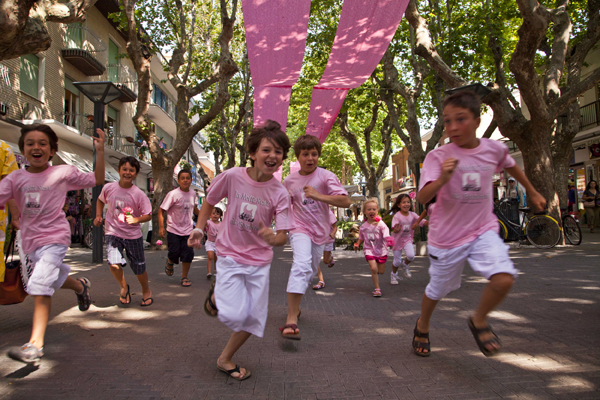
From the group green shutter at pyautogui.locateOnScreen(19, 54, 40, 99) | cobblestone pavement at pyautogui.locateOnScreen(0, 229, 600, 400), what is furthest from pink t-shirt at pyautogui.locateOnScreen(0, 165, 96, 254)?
green shutter at pyautogui.locateOnScreen(19, 54, 40, 99)

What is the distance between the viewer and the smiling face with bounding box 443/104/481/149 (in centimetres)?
344

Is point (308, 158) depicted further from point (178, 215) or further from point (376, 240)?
point (178, 215)

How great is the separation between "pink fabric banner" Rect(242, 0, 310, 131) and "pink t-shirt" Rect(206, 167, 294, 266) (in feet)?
18.9

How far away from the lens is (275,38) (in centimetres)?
927

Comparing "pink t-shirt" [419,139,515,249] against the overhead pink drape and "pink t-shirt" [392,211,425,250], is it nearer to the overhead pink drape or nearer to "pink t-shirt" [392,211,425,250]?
"pink t-shirt" [392,211,425,250]

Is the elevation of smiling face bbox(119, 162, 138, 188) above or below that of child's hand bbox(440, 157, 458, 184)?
above

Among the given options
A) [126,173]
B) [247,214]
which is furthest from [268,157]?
[126,173]

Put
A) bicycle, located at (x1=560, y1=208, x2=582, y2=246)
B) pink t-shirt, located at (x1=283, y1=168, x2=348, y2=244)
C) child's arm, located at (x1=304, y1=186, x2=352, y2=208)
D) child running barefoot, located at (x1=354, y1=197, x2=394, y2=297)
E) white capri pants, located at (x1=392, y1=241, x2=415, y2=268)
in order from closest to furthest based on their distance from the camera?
1. child's arm, located at (x1=304, y1=186, x2=352, y2=208)
2. pink t-shirt, located at (x1=283, y1=168, x2=348, y2=244)
3. child running barefoot, located at (x1=354, y1=197, x2=394, y2=297)
4. white capri pants, located at (x1=392, y1=241, x2=415, y2=268)
5. bicycle, located at (x1=560, y1=208, x2=582, y2=246)

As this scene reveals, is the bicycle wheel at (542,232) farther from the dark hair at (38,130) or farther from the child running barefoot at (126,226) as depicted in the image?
the dark hair at (38,130)

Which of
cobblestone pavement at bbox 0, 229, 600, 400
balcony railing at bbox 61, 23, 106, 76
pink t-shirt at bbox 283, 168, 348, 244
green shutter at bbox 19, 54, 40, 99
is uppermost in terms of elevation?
balcony railing at bbox 61, 23, 106, 76

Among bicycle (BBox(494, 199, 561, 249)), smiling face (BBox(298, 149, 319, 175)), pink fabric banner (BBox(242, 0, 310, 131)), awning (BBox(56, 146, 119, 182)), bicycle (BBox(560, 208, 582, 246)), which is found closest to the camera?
smiling face (BBox(298, 149, 319, 175))

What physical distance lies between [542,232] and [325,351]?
1036 cm

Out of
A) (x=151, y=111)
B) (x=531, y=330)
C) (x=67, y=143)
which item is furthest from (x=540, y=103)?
(x=151, y=111)

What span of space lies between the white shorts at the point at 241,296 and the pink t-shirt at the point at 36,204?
5.47 feet
